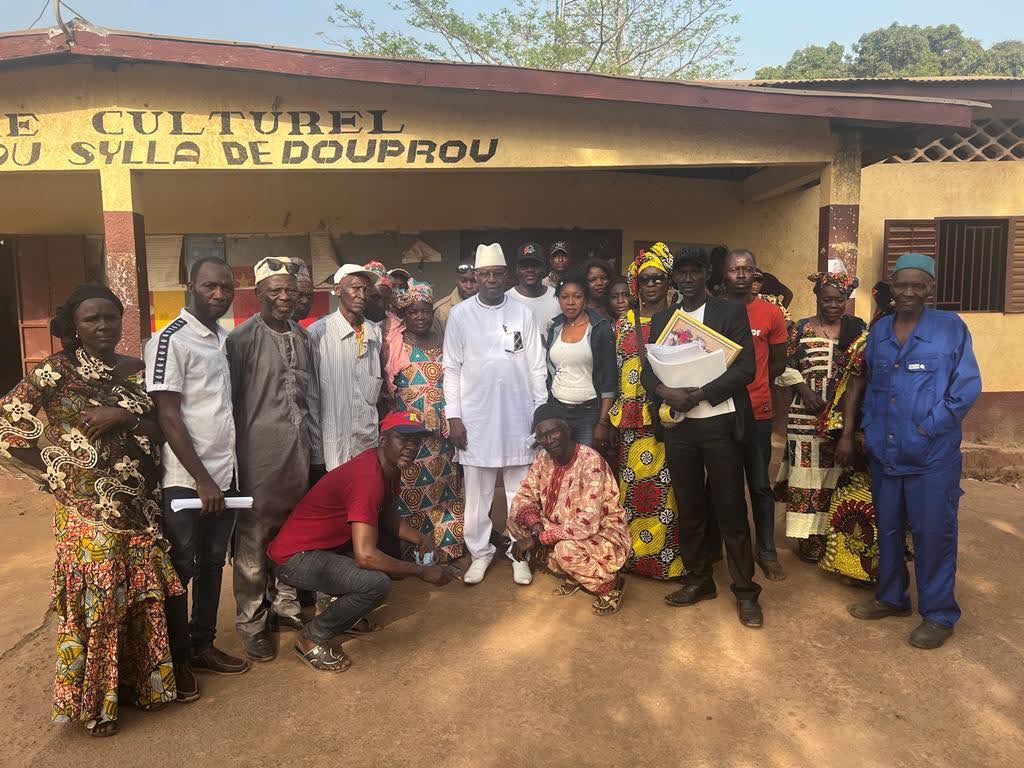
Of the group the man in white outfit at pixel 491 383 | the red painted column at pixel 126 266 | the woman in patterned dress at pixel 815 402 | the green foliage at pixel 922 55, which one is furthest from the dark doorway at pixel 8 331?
the green foliage at pixel 922 55

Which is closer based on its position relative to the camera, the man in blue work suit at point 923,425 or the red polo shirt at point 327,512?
the red polo shirt at point 327,512

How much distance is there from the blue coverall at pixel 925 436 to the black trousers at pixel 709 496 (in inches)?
26.5

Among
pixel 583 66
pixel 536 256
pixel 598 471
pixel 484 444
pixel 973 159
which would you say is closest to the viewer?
pixel 598 471

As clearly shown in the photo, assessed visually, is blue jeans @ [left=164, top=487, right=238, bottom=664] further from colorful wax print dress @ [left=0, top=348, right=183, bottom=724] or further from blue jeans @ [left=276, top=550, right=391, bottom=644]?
blue jeans @ [left=276, top=550, right=391, bottom=644]

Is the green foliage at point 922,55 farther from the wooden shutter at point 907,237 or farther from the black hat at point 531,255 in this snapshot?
the black hat at point 531,255

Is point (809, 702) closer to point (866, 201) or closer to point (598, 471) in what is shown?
point (598, 471)

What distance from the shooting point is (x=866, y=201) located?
7.12 m

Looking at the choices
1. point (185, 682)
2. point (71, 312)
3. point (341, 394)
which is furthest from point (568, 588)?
point (71, 312)

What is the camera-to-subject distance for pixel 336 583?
123 inches

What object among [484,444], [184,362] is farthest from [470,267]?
[184,362]

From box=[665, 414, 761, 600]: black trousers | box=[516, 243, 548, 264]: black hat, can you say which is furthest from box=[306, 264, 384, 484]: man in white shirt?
box=[665, 414, 761, 600]: black trousers

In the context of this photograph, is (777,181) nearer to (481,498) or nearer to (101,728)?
(481,498)

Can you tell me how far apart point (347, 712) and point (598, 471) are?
169cm

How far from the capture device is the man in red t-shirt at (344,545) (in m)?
3.03
